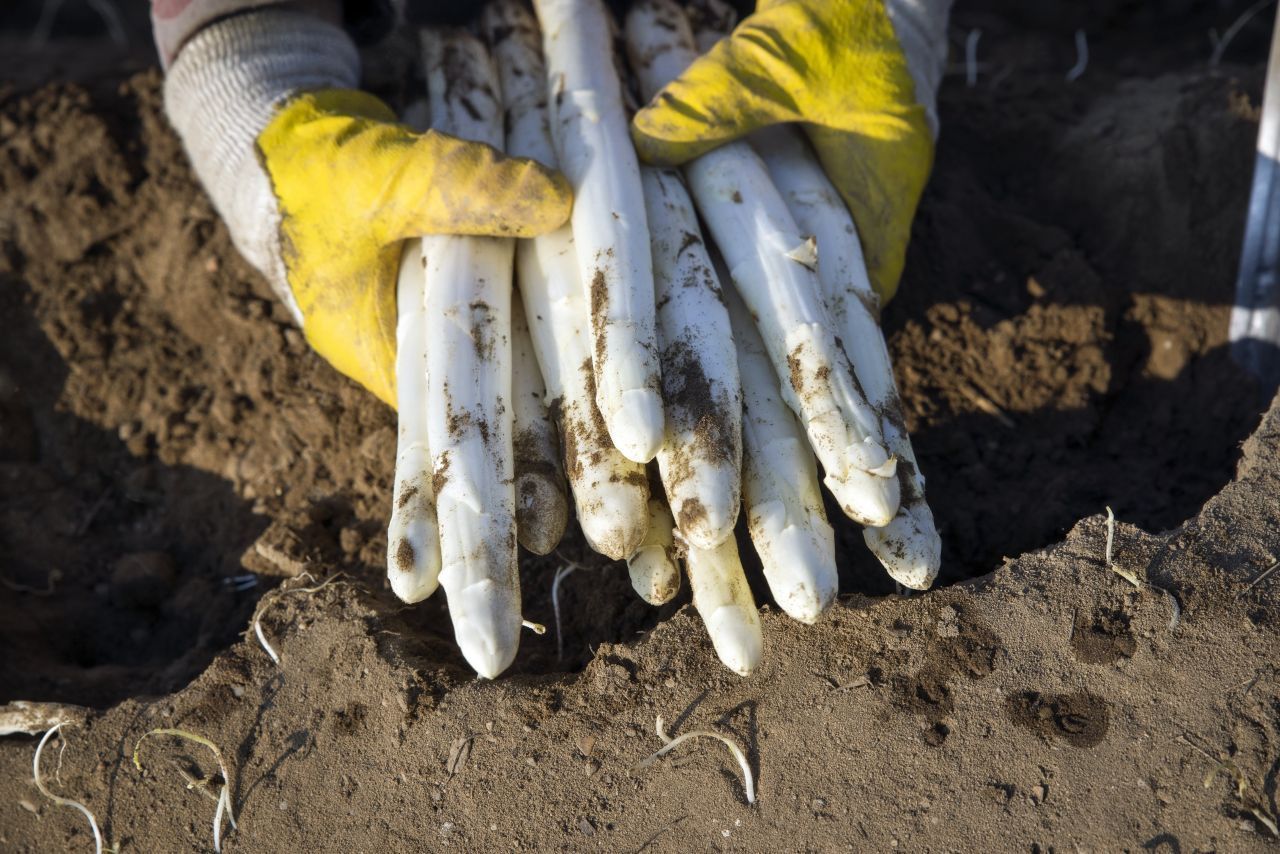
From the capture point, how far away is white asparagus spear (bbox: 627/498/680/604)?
5.10 feet

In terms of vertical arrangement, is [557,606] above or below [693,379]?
below

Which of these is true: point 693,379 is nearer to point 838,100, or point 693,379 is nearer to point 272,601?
point 838,100

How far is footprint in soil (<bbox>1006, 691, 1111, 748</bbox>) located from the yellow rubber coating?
1161mm

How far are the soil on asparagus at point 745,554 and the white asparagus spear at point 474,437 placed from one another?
0.84 ft

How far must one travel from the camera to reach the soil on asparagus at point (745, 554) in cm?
148

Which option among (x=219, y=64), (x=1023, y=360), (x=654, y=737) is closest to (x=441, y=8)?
(x=219, y=64)

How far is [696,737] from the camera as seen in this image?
5.07 ft

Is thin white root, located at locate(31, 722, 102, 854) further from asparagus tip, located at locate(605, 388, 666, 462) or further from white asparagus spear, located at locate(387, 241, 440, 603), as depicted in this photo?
asparagus tip, located at locate(605, 388, 666, 462)

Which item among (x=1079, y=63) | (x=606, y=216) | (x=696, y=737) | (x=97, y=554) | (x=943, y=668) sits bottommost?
(x=97, y=554)

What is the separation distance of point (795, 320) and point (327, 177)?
38.7 inches

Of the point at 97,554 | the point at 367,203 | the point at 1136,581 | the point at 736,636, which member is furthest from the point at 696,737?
the point at 97,554

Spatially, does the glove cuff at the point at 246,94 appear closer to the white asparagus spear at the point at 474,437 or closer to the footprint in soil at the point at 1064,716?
the white asparagus spear at the point at 474,437

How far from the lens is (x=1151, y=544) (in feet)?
5.19

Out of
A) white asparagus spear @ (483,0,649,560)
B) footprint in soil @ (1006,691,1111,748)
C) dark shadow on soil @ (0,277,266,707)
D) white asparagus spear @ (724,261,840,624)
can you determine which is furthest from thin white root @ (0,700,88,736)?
footprint in soil @ (1006,691,1111,748)
